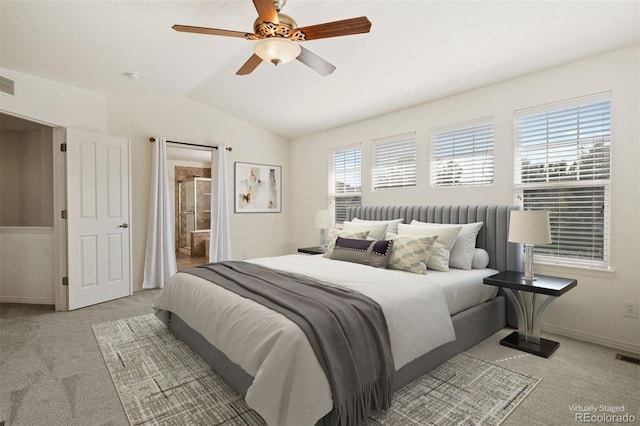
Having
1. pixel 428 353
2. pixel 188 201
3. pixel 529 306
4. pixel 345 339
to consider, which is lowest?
pixel 428 353

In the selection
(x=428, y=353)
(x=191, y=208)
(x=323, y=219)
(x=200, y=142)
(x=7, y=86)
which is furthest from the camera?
(x=191, y=208)

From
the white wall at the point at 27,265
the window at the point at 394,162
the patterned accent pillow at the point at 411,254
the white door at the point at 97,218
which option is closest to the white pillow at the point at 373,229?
the patterned accent pillow at the point at 411,254

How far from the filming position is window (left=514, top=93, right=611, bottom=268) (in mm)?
2969

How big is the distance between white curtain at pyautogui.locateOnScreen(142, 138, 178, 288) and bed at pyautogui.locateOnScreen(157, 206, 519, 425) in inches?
75.1

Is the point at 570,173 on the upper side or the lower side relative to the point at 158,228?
upper

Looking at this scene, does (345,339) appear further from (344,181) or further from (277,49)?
(344,181)

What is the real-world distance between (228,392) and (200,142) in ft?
13.7

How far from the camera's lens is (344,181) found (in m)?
5.46

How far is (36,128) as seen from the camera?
471 centimetres

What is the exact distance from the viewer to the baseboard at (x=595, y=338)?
279 centimetres

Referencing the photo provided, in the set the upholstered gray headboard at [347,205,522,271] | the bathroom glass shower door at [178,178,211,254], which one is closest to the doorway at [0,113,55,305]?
the bathroom glass shower door at [178,178,211,254]

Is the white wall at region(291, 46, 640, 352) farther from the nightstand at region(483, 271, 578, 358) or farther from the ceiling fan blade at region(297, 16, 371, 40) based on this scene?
the ceiling fan blade at region(297, 16, 371, 40)

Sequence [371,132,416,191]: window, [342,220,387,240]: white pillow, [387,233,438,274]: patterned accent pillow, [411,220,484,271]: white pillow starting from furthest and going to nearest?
1. [371,132,416,191]: window
2. [342,220,387,240]: white pillow
3. [411,220,484,271]: white pillow
4. [387,233,438,274]: patterned accent pillow

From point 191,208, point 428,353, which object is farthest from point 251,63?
point 191,208
